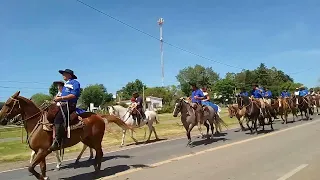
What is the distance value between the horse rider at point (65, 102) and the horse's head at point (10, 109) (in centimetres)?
104

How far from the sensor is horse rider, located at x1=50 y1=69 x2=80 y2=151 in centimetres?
999

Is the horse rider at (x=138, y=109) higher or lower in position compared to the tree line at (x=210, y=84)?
lower

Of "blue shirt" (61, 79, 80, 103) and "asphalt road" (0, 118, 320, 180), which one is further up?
"blue shirt" (61, 79, 80, 103)

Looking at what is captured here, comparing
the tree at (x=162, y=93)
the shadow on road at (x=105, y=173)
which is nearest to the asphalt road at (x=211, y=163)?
the shadow on road at (x=105, y=173)

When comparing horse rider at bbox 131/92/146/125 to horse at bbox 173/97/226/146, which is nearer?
horse at bbox 173/97/226/146

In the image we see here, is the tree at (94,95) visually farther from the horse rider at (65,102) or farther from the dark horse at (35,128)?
the horse rider at (65,102)

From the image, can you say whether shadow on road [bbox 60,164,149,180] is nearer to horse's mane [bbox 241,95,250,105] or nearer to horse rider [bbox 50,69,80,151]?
horse rider [bbox 50,69,80,151]

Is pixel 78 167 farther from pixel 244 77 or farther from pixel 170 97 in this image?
pixel 244 77

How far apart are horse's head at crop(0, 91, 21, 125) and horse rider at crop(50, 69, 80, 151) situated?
3.42ft

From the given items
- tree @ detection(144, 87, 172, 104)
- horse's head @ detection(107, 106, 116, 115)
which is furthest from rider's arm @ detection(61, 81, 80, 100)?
tree @ detection(144, 87, 172, 104)

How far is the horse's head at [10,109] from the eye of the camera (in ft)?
32.6

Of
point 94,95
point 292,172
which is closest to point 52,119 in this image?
point 292,172

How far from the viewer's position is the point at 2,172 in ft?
42.4

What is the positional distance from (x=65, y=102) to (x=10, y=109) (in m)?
1.44
